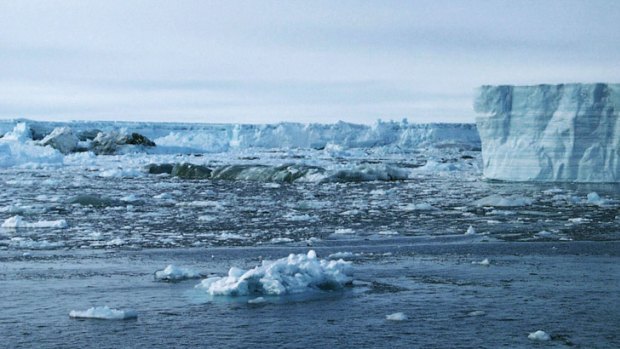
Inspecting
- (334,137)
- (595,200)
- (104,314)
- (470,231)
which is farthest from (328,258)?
(334,137)

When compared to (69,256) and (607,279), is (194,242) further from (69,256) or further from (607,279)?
(607,279)

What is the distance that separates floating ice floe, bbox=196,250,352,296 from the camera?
704 centimetres

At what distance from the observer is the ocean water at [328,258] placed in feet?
18.8

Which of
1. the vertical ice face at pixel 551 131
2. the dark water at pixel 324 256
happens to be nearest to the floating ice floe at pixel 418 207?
the dark water at pixel 324 256

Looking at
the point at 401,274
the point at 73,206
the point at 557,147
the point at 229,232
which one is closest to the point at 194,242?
the point at 229,232

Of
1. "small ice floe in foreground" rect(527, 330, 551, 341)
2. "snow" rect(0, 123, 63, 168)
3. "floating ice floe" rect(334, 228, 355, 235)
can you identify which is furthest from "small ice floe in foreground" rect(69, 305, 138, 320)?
"snow" rect(0, 123, 63, 168)

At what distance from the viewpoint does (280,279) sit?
7.14m

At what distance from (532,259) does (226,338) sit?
475 cm

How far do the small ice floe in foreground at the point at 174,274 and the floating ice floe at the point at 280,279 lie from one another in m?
0.55

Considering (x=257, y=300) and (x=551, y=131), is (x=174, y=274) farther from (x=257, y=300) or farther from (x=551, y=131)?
(x=551, y=131)

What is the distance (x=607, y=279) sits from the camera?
7828 millimetres

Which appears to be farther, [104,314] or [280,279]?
[280,279]

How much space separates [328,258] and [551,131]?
15.5 m

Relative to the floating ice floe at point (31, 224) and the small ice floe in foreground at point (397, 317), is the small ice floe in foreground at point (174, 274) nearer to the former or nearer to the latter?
the small ice floe in foreground at point (397, 317)
